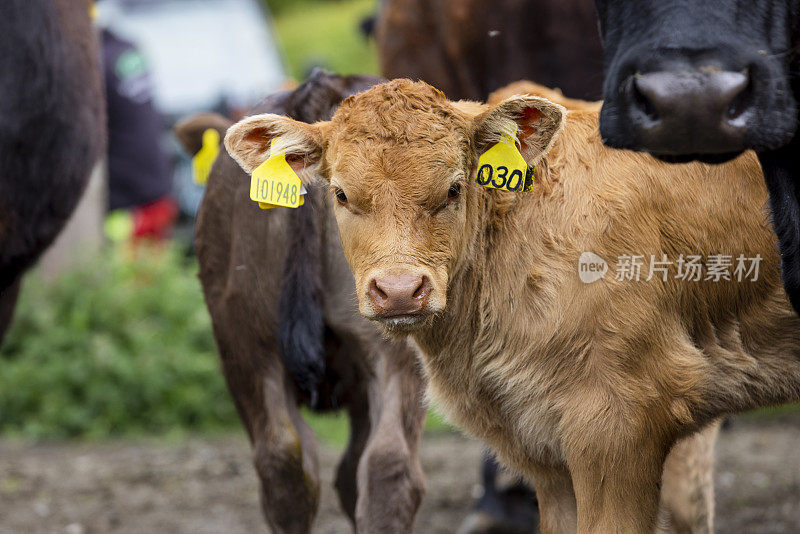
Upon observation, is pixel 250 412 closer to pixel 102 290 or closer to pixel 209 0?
pixel 102 290

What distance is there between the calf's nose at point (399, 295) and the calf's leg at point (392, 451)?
0.72 metres

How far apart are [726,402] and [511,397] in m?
0.69

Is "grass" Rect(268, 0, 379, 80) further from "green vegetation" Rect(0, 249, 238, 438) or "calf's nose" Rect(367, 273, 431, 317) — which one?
"calf's nose" Rect(367, 273, 431, 317)

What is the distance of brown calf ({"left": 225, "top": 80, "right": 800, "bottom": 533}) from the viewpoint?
3.35m

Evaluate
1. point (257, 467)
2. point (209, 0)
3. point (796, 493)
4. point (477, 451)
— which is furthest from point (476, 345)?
point (209, 0)

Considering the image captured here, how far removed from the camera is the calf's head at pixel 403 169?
10.7 feet

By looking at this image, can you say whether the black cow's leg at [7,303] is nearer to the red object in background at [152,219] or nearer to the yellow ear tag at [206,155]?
the yellow ear tag at [206,155]

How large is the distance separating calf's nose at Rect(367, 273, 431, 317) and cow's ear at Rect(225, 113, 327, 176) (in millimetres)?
627

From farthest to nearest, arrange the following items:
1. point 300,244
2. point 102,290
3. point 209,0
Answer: point 209,0 < point 102,290 < point 300,244

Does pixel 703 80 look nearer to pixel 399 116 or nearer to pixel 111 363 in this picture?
pixel 399 116

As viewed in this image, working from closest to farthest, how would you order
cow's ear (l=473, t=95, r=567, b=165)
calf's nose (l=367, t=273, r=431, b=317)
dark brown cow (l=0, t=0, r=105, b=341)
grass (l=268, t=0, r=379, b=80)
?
calf's nose (l=367, t=273, r=431, b=317) < cow's ear (l=473, t=95, r=567, b=165) < dark brown cow (l=0, t=0, r=105, b=341) < grass (l=268, t=0, r=379, b=80)

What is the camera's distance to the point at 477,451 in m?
7.20

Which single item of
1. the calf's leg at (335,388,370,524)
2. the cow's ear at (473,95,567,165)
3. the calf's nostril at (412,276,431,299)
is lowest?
the calf's leg at (335,388,370,524)

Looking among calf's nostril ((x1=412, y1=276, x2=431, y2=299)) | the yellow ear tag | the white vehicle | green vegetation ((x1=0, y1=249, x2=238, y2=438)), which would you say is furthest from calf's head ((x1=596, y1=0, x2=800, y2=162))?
the white vehicle
